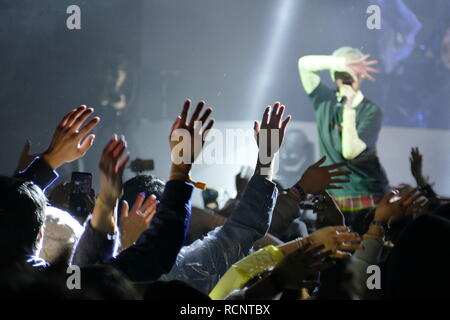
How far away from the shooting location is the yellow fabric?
4.56 feet

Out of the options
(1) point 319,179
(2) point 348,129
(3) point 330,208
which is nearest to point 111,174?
(1) point 319,179

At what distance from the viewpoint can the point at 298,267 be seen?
1215mm

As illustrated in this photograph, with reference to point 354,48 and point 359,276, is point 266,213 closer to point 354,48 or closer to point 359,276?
point 359,276

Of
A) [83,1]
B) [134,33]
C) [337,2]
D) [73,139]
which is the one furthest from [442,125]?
[73,139]

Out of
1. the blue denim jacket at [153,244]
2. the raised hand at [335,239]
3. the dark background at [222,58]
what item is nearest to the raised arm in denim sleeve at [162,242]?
the blue denim jacket at [153,244]

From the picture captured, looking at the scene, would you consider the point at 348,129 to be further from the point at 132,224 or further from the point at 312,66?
the point at 132,224

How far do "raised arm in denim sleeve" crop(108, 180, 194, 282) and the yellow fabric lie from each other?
19 cm

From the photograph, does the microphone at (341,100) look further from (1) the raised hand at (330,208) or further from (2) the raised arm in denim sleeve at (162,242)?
(2) the raised arm in denim sleeve at (162,242)

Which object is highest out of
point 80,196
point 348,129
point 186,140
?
point 186,140

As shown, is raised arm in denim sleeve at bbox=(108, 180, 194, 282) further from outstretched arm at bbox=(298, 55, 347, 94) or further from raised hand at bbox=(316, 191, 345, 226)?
outstretched arm at bbox=(298, 55, 347, 94)

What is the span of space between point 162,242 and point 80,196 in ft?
4.12

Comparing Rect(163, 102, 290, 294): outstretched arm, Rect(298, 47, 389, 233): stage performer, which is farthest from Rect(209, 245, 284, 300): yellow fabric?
Rect(298, 47, 389, 233): stage performer

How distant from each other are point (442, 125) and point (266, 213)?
5.17 meters

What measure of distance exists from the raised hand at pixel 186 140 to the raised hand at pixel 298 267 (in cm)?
31
